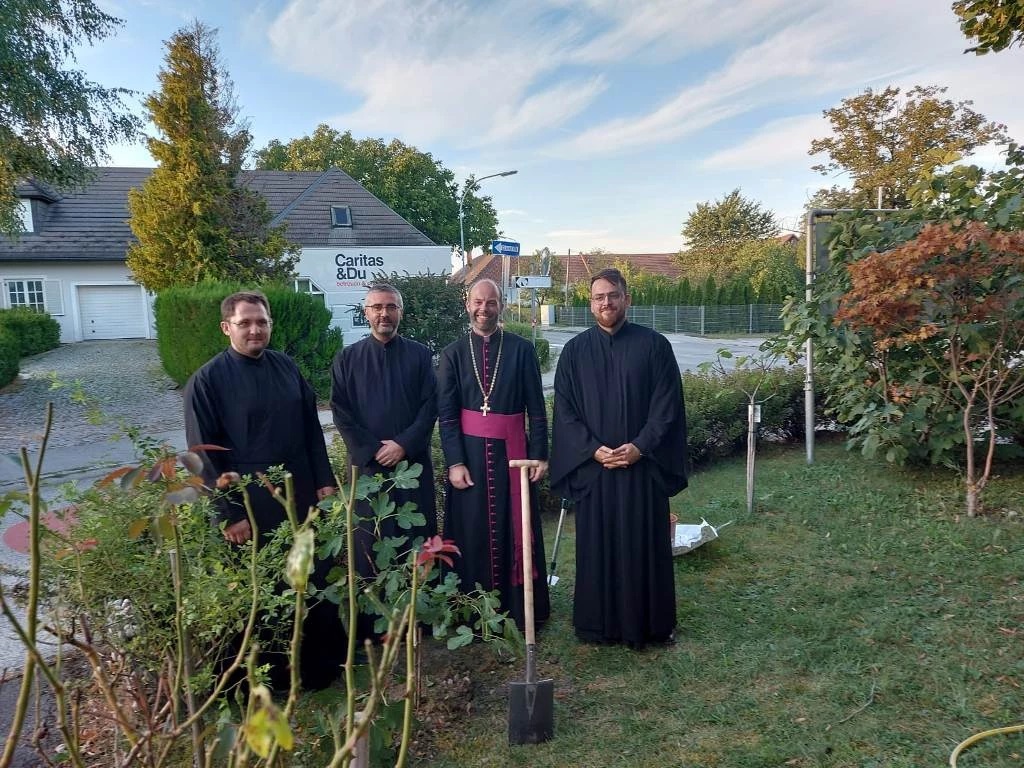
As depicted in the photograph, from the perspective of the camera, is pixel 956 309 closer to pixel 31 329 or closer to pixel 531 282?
pixel 531 282

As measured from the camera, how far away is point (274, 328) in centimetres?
1331

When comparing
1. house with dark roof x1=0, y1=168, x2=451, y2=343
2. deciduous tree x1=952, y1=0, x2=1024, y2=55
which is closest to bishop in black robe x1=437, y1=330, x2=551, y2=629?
deciduous tree x1=952, y1=0, x2=1024, y2=55

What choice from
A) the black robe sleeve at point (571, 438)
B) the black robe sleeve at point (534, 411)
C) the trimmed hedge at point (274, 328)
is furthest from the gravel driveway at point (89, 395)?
the black robe sleeve at point (571, 438)

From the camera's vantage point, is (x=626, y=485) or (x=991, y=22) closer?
(x=626, y=485)

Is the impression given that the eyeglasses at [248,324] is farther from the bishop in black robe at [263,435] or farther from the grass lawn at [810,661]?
the grass lawn at [810,661]

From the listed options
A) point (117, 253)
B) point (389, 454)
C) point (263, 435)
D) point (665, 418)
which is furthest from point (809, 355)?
point (117, 253)

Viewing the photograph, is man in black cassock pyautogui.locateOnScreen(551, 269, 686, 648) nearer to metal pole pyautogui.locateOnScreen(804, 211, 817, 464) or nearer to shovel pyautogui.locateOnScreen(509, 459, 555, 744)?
shovel pyautogui.locateOnScreen(509, 459, 555, 744)

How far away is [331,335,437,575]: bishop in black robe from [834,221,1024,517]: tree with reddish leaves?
3.67 meters

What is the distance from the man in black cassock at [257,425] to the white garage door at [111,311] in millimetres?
23508

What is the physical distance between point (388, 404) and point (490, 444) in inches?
25.5

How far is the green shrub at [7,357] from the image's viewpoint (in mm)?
14078

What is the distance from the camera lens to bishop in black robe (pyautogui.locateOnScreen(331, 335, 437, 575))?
403 centimetres

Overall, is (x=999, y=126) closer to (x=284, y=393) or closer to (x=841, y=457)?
(x=841, y=457)

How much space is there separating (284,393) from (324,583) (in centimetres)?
108
